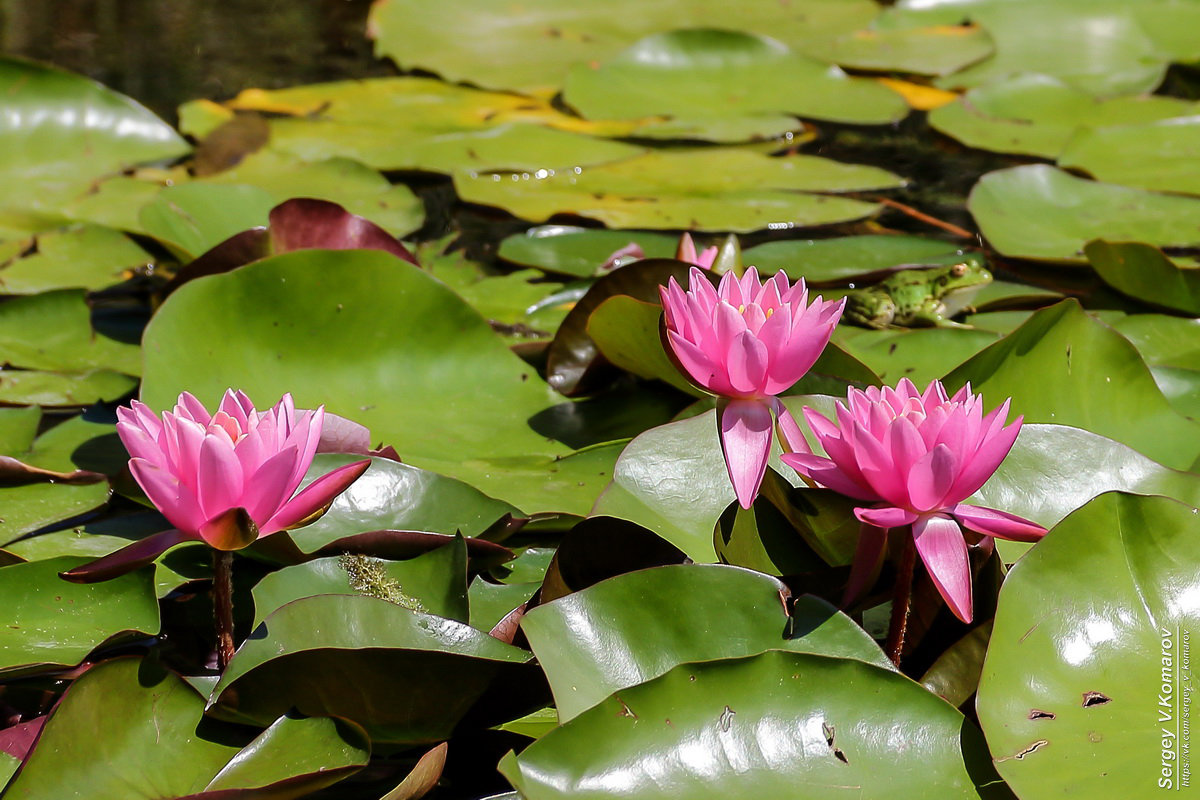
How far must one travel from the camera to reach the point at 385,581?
A: 1182 millimetres

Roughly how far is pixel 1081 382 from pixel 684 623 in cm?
73

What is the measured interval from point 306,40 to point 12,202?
201cm

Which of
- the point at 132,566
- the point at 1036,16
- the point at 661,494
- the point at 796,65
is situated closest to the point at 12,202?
the point at 132,566

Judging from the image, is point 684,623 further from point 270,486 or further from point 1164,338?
point 1164,338

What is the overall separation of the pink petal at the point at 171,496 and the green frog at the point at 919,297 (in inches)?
54.6

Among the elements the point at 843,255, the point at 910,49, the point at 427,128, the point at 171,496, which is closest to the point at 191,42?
the point at 427,128

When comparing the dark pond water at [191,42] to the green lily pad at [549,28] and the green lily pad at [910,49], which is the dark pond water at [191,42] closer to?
the green lily pad at [549,28]

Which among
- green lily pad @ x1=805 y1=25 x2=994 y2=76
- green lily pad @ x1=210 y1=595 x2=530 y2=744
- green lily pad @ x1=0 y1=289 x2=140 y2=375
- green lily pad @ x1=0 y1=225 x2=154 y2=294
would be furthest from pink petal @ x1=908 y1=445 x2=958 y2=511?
green lily pad @ x1=805 y1=25 x2=994 y2=76

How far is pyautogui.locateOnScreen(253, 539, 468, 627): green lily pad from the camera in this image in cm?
113

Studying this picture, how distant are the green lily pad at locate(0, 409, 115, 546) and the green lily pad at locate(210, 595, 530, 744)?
59 centimetres

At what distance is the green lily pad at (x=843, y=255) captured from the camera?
2172 mm

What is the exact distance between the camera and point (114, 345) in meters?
2.01

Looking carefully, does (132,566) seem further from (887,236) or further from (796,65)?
(796,65)

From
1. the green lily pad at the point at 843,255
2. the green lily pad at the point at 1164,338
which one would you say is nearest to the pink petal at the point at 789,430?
the green lily pad at the point at 1164,338
